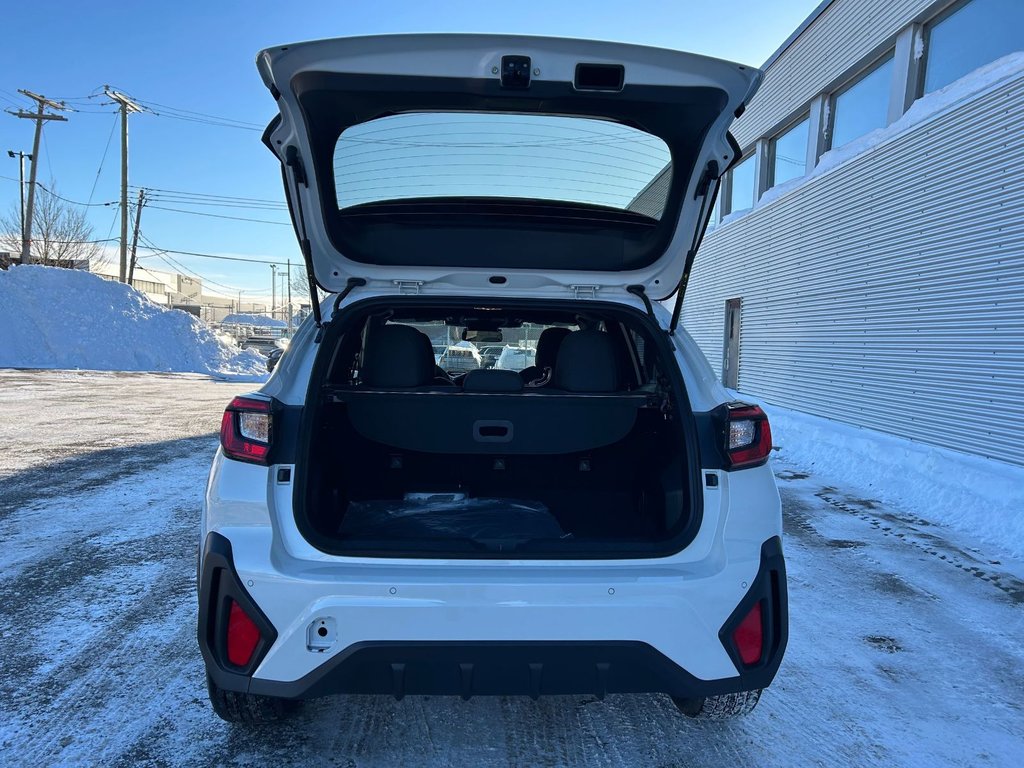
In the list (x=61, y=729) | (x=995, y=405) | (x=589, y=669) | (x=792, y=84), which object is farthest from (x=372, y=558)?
(x=792, y=84)

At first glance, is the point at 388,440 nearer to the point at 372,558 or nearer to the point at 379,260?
the point at 379,260

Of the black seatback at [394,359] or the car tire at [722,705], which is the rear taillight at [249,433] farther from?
the car tire at [722,705]

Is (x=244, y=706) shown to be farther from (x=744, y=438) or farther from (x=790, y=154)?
(x=790, y=154)

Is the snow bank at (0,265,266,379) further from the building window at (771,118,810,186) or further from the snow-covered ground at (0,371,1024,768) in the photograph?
the snow-covered ground at (0,371,1024,768)

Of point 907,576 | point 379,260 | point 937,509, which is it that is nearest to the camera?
point 379,260

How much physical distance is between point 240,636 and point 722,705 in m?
1.68

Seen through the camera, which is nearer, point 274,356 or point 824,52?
point 274,356

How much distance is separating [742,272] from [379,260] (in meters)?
13.4

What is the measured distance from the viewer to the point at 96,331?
22.5 metres

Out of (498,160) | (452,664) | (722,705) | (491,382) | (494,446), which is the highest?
(498,160)

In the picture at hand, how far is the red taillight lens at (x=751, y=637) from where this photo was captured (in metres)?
1.86

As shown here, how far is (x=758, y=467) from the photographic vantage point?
2.06 meters

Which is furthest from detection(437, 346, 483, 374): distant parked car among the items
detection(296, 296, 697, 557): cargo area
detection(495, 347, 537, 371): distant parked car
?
detection(296, 296, 697, 557): cargo area

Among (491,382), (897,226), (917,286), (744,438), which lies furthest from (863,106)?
(744,438)
